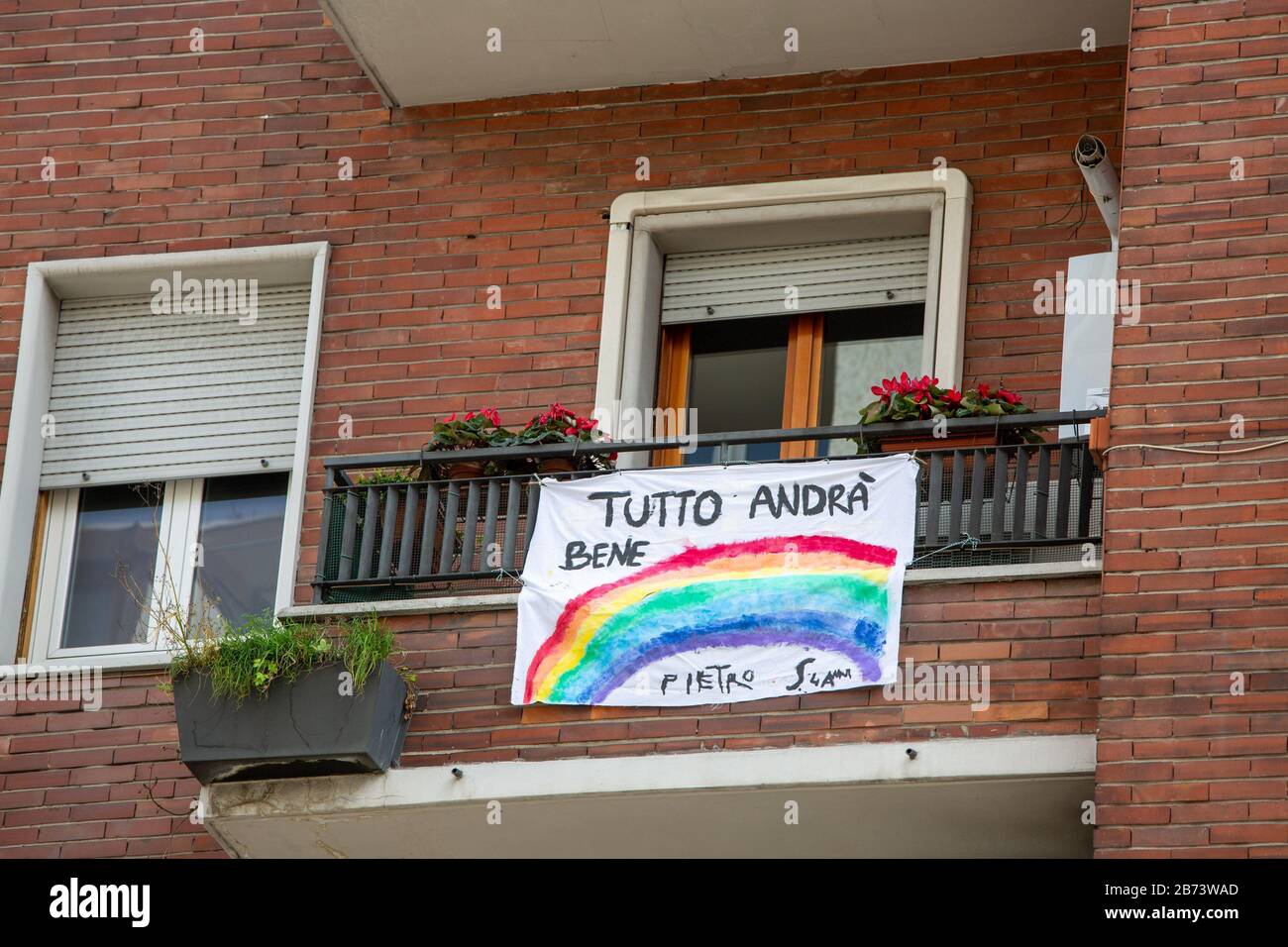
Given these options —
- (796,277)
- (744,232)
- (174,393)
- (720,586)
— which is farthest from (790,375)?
(174,393)

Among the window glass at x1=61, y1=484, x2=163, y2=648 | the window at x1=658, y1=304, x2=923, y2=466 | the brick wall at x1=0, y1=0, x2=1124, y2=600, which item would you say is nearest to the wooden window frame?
the window at x1=658, y1=304, x2=923, y2=466

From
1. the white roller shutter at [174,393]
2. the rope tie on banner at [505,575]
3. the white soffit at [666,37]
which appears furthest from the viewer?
the white roller shutter at [174,393]

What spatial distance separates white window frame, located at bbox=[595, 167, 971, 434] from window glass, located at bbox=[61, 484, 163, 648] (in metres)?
2.44

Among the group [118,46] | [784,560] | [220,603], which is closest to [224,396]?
[220,603]

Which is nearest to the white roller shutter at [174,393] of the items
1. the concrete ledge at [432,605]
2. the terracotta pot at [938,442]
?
the concrete ledge at [432,605]

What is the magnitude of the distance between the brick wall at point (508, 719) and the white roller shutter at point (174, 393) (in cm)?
128

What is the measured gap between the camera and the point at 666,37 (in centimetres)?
1136

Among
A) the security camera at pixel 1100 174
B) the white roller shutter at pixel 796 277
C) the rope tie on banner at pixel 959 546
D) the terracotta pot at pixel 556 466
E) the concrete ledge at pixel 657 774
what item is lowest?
the concrete ledge at pixel 657 774

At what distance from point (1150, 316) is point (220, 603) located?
4787 millimetres

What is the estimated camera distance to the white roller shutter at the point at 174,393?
37.8 ft

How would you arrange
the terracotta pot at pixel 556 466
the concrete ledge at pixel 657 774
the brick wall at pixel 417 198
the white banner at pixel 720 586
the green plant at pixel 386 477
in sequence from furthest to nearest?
the brick wall at pixel 417 198 < the terracotta pot at pixel 556 466 < the green plant at pixel 386 477 < the white banner at pixel 720 586 < the concrete ledge at pixel 657 774

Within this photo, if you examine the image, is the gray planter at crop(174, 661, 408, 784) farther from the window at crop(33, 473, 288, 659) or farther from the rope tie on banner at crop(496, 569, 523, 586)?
the window at crop(33, 473, 288, 659)

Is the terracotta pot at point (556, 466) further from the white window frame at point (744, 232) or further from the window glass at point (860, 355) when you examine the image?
the window glass at point (860, 355)

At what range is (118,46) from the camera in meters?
12.3
